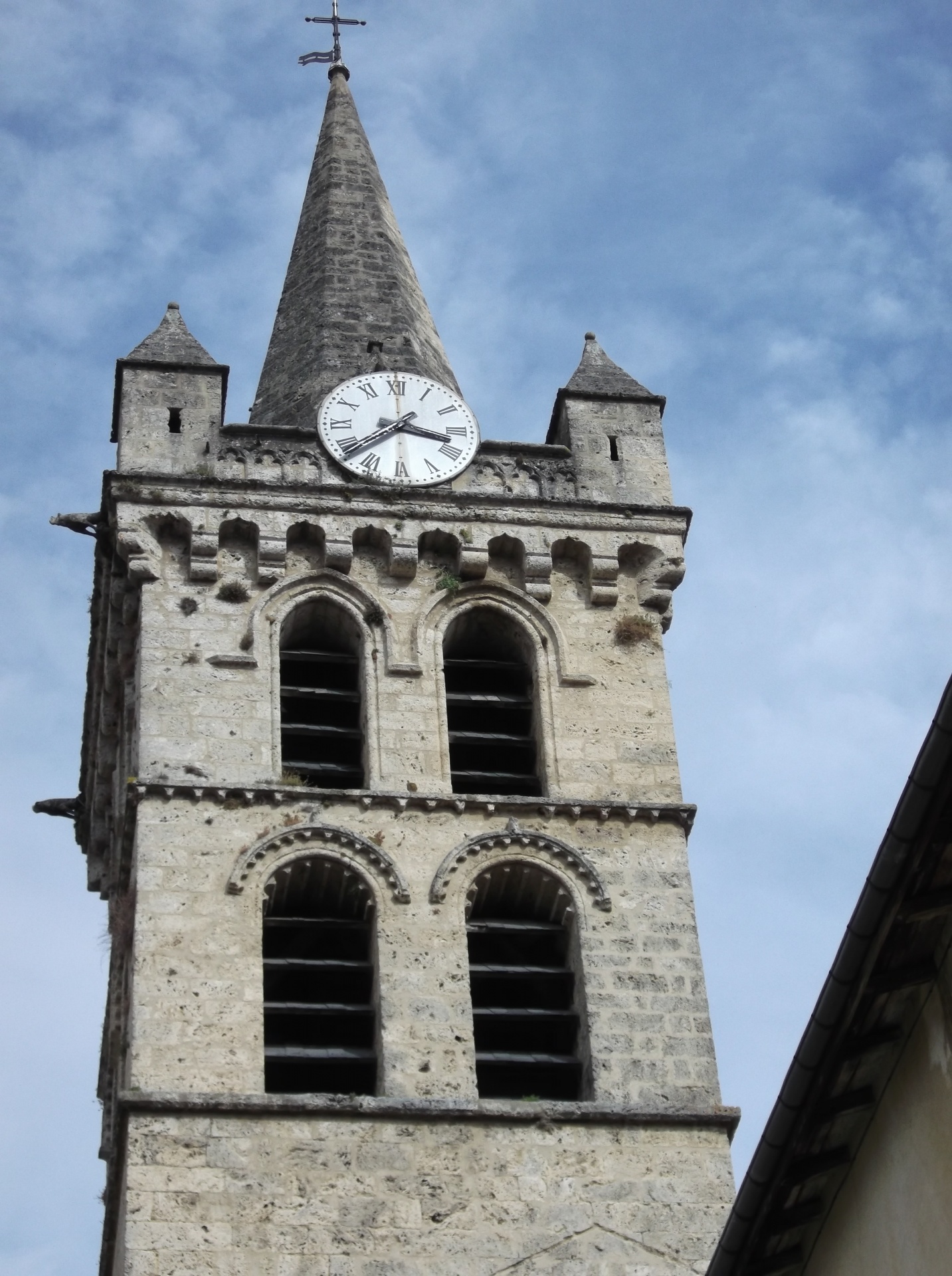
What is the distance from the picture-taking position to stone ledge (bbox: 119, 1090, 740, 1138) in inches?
766

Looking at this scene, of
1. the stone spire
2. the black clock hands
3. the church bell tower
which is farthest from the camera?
the stone spire

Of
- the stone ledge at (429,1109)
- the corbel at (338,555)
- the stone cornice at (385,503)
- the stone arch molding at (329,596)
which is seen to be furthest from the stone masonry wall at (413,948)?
the stone cornice at (385,503)

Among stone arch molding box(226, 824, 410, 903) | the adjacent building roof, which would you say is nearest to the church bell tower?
stone arch molding box(226, 824, 410, 903)

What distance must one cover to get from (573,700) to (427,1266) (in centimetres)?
597

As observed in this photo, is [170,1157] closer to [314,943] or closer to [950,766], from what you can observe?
[314,943]

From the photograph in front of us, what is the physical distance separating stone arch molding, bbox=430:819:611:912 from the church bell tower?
0.12 feet

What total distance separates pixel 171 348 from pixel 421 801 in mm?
6366

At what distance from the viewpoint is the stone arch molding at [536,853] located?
2152 cm

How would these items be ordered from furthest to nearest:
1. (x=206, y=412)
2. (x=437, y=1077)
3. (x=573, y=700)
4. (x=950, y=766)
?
(x=206, y=412) < (x=573, y=700) < (x=437, y=1077) < (x=950, y=766)

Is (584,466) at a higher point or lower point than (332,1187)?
higher

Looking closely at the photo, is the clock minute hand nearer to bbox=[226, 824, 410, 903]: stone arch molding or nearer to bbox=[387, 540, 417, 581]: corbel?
bbox=[387, 540, 417, 581]: corbel

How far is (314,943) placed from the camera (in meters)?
21.5

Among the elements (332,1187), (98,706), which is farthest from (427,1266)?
(98,706)

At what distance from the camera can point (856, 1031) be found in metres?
12.2
